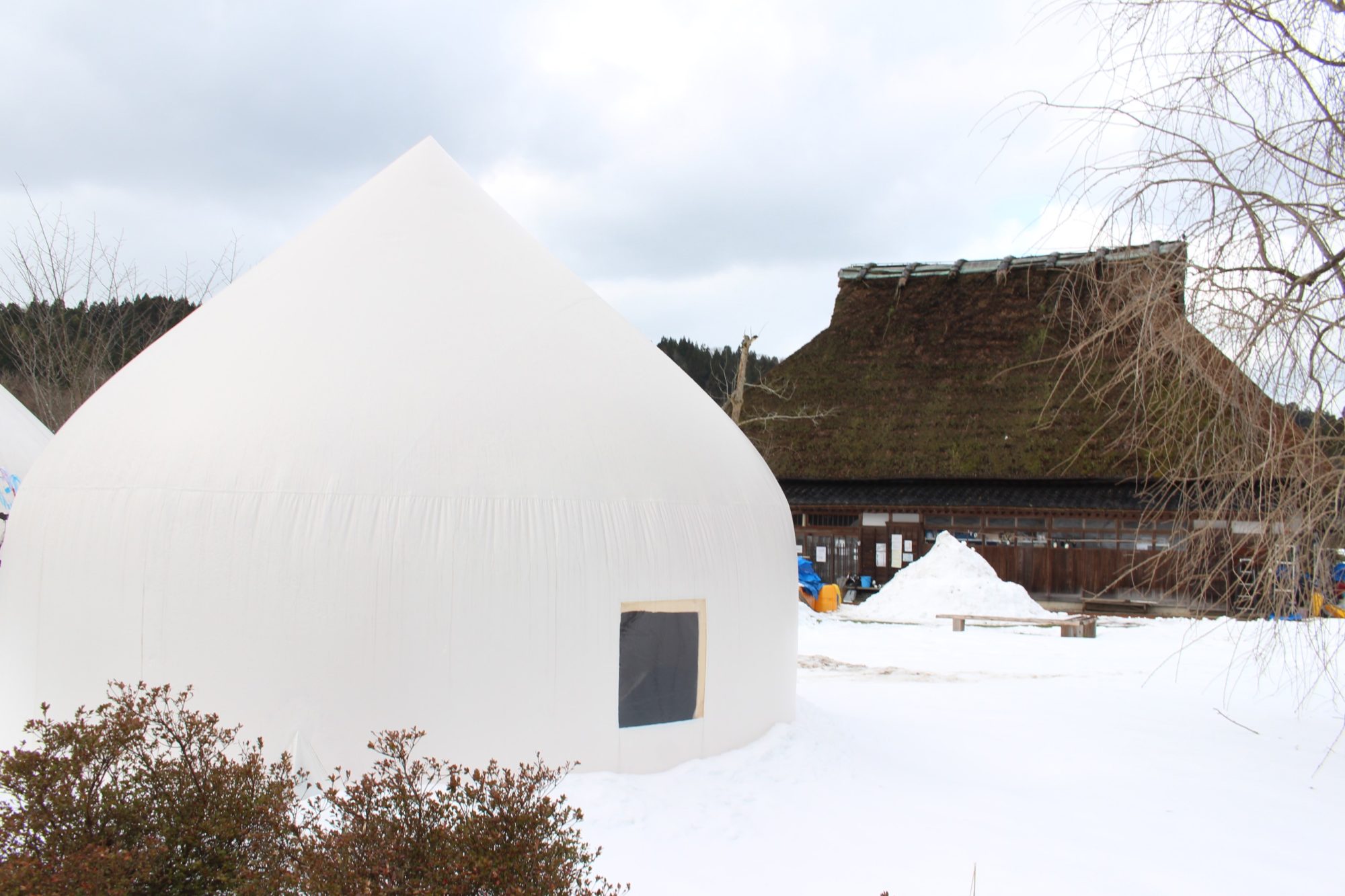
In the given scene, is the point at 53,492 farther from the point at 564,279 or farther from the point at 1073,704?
the point at 1073,704

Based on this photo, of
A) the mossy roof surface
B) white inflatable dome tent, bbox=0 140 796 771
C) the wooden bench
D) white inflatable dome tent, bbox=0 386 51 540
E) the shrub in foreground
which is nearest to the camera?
the shrub in foreground

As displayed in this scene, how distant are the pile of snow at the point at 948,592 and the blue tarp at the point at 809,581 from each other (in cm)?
112

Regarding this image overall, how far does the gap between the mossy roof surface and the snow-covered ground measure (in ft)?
30.9

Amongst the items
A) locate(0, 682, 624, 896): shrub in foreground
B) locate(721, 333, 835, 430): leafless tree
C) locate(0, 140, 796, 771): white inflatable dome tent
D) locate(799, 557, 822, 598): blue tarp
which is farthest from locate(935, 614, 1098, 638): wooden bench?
locate(0, 682, 624, 896): shrub in foreground

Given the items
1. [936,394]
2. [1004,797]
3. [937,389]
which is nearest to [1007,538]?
[936,394]

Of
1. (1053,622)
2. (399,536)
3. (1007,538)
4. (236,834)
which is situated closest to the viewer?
(236,834)

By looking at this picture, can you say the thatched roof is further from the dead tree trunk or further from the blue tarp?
the blue tarp

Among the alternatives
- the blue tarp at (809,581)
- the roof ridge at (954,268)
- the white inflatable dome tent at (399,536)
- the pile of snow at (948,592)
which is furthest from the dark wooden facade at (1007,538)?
the white inflatable dome tent at (399,536)

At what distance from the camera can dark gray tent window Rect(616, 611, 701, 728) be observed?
22.4 ft

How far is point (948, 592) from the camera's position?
61.8ft

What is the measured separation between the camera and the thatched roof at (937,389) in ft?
69.5

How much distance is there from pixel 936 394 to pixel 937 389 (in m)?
0.23

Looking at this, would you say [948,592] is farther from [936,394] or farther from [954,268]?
[954,268]

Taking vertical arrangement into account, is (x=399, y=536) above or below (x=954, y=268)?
below
